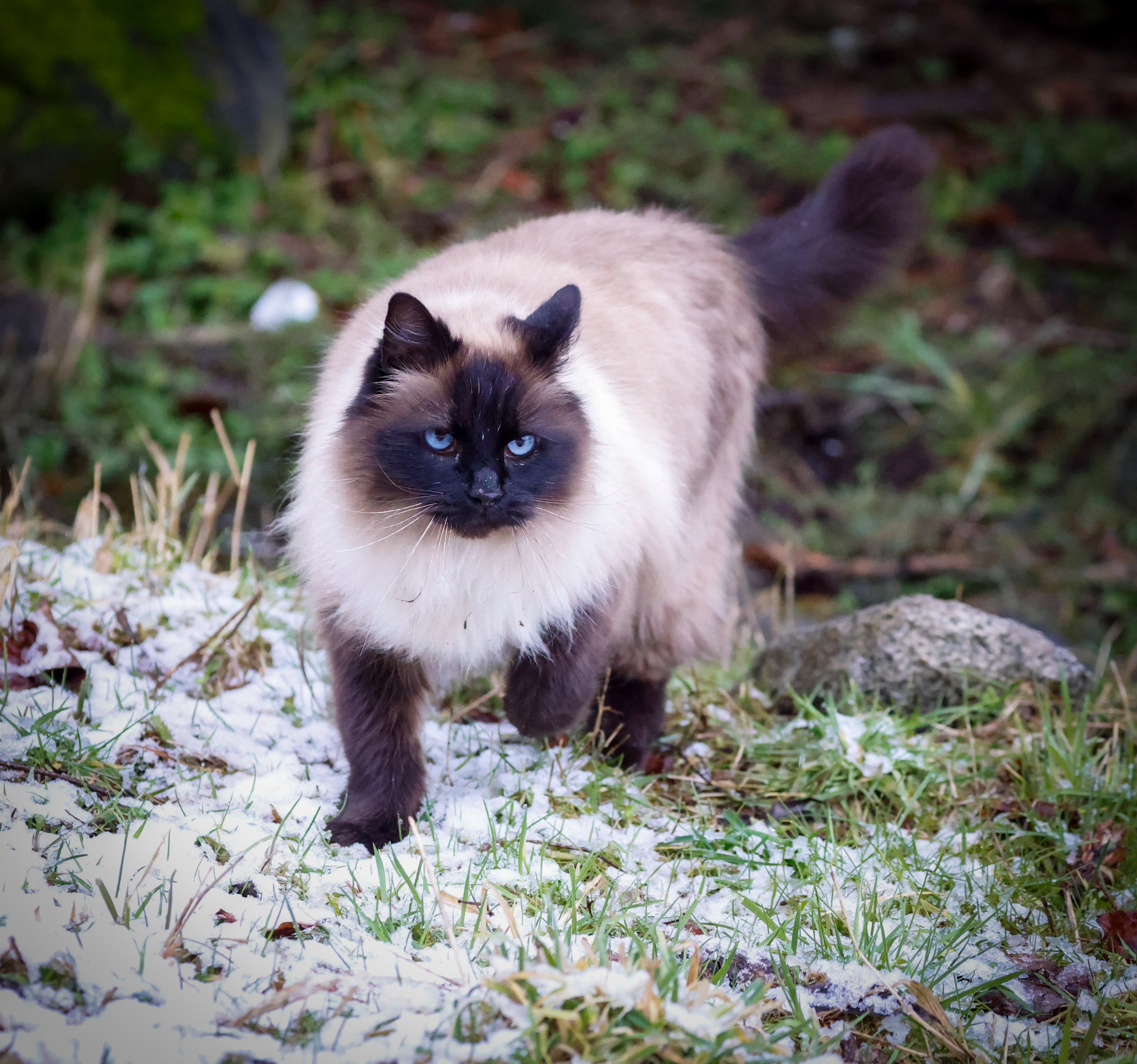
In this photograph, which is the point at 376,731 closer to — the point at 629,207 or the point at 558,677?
the point at 558,677

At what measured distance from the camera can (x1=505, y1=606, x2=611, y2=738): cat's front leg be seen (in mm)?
2799

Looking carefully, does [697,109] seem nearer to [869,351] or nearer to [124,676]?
[869,351]

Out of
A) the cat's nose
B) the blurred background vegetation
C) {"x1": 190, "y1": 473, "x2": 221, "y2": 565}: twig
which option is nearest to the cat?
the cat's nose

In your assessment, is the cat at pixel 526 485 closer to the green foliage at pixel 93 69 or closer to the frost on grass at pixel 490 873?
the frost on grass at pixel 490 873

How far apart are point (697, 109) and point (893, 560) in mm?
4262

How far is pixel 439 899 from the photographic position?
2305 mm

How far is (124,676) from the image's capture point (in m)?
3.02

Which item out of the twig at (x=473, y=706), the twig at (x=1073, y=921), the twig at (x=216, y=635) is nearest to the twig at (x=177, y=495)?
the twig at (x=216, y=635)

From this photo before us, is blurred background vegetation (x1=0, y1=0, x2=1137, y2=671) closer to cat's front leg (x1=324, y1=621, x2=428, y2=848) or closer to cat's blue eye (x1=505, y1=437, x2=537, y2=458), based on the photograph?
cat's front leg (x1=324, y1=621, x2=428, y2=848)

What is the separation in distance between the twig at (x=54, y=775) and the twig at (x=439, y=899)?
2.29 ft

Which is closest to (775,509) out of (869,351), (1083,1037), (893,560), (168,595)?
(893,560)

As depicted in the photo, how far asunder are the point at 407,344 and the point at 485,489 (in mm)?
380

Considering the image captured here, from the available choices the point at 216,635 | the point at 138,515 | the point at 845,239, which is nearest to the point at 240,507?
the point at 138,515

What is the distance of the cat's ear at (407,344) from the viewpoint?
2412mm
